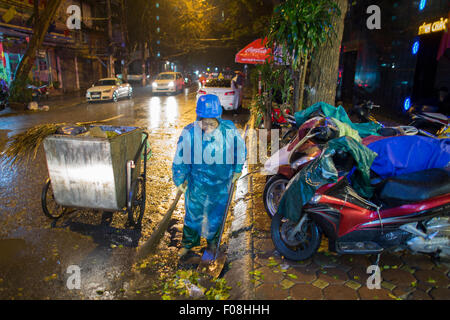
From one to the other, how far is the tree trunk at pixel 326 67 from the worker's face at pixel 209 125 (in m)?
4.09

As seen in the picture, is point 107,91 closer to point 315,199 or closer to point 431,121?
point 431,121

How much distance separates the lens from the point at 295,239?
11.8 ft

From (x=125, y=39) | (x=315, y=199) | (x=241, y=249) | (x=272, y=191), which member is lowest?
(x=241, y=249)

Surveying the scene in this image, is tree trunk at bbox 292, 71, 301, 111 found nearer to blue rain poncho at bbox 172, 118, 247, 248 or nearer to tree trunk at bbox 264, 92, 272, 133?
tree trunk at bbox 264, 92, 272, 133

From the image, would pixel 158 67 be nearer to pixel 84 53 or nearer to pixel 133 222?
pixel 84 53

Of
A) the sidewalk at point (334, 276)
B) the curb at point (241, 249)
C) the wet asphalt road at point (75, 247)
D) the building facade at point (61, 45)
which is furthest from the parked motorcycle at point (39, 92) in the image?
the sidewalk at point (334, 276)

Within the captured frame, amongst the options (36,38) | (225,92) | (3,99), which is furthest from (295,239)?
(36,38)

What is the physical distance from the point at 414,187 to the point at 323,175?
911 millimetres

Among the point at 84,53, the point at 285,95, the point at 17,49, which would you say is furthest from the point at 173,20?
the point at 285,95

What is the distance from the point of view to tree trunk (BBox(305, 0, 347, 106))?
6570 mm

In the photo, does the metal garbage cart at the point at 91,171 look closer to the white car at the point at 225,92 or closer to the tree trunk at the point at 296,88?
the tree trunk at the point at 296,88

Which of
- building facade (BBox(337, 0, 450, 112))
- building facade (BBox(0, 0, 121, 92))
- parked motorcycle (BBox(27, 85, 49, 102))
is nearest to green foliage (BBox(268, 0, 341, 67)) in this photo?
building facade (BBox(337, 0, 450, 112))

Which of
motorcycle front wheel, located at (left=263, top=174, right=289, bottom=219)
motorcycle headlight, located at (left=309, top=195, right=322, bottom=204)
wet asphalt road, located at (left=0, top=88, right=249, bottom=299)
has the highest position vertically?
motorcycle headlight, located at (left=309, top=195, right=322, bottom=204)

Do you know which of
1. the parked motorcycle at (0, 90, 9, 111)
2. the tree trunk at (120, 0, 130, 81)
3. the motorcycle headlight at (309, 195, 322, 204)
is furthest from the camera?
the tree trunk at (120, 0, 130, 81)
